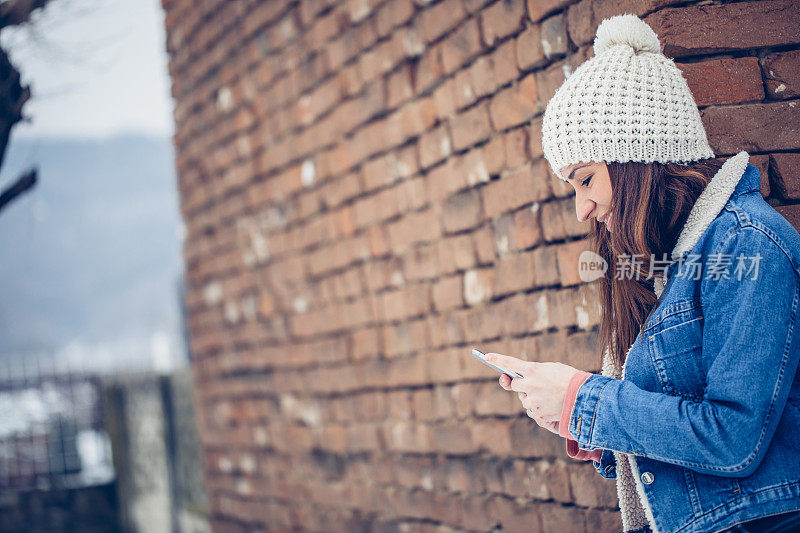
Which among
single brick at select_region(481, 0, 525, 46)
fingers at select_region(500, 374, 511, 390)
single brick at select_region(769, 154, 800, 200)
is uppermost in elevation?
single brick at select_region(481, 0, 525, 46)

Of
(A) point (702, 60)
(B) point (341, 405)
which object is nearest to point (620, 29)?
(A) point (702, 60)

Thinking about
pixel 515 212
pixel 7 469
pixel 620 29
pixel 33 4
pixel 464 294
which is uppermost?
pixel 33 4

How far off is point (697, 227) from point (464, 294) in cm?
125

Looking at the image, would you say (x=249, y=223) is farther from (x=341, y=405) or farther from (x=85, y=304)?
(x=85, y=304)

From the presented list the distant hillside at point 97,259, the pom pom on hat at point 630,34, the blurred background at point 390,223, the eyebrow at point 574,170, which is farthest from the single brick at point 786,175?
the distant hillside at point 97,259

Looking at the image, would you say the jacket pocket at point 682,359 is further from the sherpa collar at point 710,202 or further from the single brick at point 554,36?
the single brick at point 554,36

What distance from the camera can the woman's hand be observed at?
1393 mm

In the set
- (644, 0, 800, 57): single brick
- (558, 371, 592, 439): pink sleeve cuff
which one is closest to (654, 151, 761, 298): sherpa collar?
(558, 371, 592, 439): pink sleeve cuff

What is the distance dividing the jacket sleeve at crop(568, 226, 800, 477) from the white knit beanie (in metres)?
0.25

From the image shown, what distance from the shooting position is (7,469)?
25.5 ft

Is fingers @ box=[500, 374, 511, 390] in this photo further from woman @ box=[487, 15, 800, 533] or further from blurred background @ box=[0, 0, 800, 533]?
blurred background @ box=[0, 0, 800, 533]

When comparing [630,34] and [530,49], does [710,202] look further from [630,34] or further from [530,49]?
[530,49]

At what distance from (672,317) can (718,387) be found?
0.17 meters

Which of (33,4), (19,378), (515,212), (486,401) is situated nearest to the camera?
(515,212)
